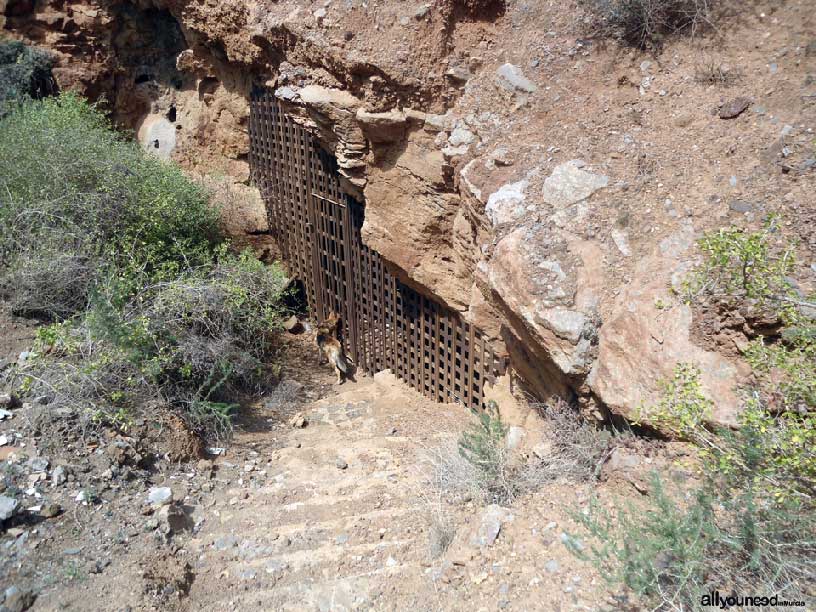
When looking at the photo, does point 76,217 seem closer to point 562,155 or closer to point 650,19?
point 562,155

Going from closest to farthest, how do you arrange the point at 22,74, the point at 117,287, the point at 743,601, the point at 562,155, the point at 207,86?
the point at 743,601 < the point at 562,155 < the point at 117,287 < the point at 22,74 < the point at 207,86

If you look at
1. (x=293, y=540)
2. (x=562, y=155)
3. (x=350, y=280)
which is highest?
(x=562, y=155)

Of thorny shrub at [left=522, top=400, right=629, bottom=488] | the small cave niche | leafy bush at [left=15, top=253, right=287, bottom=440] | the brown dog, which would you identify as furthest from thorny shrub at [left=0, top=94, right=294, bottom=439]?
thorny shrub at [left=522, top=400, right=629, bottom=488]

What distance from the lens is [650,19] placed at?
4.50 meters

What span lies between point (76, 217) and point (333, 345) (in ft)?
8.73

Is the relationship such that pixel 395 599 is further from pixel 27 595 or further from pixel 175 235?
pixel 175 235

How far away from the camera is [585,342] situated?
3621mm

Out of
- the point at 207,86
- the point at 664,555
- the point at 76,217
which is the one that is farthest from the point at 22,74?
the point at 664,555

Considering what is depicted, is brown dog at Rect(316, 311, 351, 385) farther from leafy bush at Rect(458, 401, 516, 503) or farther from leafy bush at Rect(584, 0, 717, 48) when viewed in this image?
leafy bush at Rect(584, 0, 717, 48)

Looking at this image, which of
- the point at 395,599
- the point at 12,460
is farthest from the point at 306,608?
the point at 12,460

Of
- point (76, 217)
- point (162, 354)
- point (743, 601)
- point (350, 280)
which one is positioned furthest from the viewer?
point (350, 280)

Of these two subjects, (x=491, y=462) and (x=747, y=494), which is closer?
(x=747, y=494)

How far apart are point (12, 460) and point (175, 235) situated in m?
2.95

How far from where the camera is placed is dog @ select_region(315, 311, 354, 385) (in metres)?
6.45
